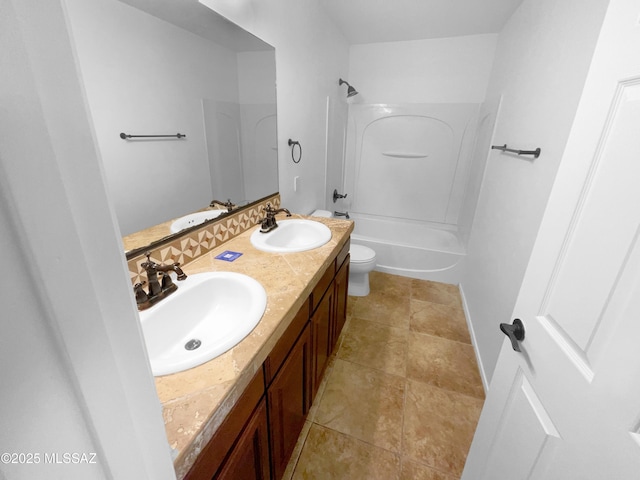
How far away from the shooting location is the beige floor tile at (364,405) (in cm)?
148

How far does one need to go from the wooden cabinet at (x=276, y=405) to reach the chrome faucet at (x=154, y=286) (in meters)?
0.42

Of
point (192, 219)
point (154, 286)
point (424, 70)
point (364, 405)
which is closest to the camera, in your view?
point (154, 286)

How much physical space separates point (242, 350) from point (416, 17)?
116 inches

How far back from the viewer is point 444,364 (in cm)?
192

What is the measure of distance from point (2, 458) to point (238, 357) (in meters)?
0.54

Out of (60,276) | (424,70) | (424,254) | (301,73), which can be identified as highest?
(424,70)

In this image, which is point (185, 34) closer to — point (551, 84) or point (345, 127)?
point (551, 84)

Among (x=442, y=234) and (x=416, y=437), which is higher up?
(x=442, y=234)

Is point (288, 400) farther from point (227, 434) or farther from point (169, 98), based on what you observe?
point (169, 98)

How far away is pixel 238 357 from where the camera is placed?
2.41ft

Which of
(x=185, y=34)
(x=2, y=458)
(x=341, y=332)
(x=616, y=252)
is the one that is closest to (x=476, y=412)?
(x=341, y=332)

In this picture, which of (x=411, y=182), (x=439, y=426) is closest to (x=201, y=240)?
(x=439, y=426)

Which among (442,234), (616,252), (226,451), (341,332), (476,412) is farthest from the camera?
(442,234)

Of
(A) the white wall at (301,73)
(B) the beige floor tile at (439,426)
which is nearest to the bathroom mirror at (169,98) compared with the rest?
(A) the white wall at (301,73)
